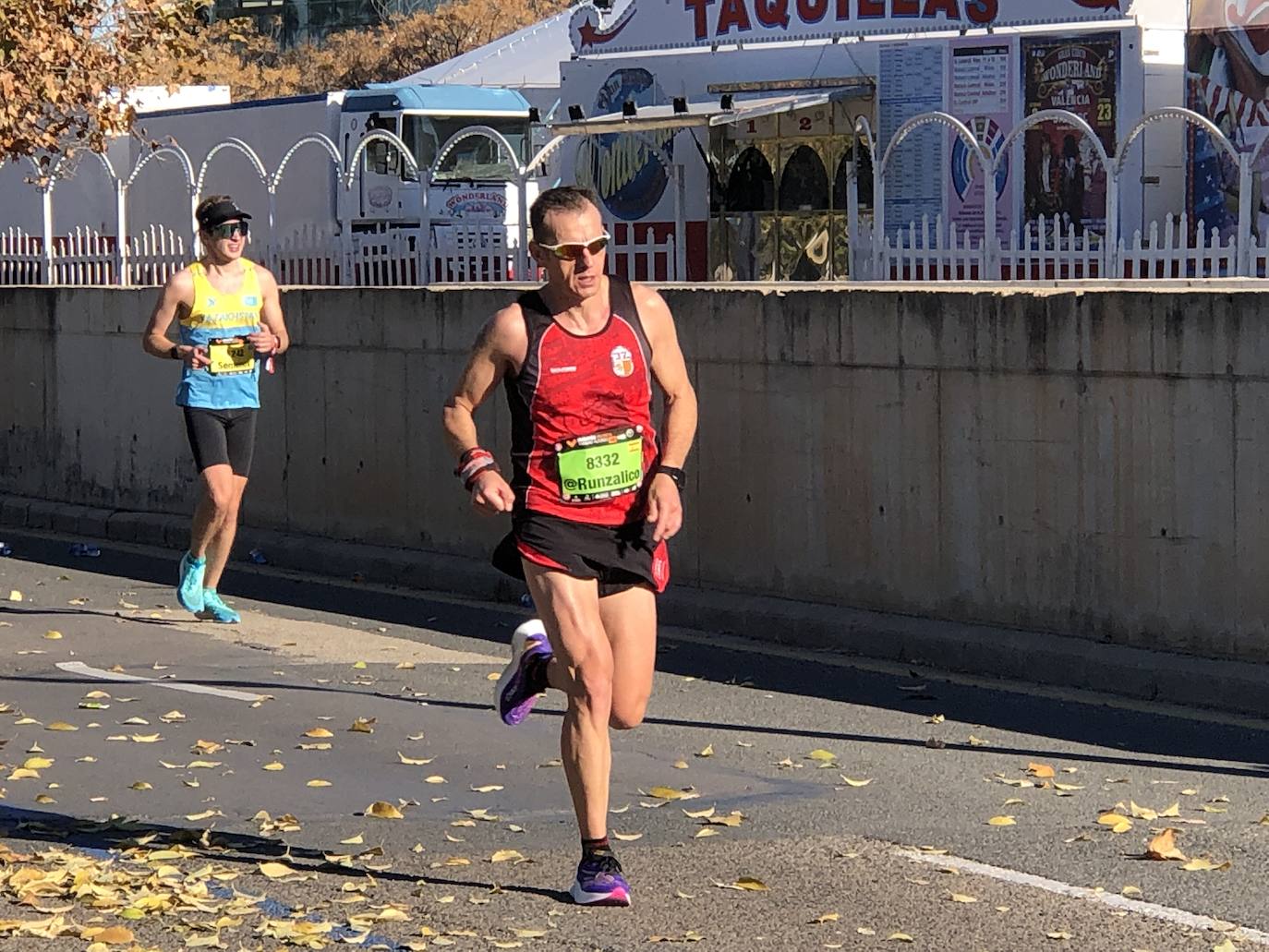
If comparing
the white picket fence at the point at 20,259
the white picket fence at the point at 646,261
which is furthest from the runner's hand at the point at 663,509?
the white picket fence at the point at 20,259

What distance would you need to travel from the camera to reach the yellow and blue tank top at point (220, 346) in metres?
11.0

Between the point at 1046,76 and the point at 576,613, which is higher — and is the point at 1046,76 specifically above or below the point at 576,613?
above

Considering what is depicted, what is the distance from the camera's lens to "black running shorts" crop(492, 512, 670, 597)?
6.04 metres

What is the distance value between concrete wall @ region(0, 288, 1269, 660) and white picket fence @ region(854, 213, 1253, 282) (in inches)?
47.8

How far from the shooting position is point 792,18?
23891mm

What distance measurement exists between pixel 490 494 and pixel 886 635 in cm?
460

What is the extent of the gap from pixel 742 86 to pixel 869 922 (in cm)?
1952

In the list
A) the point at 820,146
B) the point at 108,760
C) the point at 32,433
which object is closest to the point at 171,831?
the point at 108,760

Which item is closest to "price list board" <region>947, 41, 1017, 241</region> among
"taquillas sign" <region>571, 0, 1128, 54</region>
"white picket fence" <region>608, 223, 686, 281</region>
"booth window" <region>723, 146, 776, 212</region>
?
"taquillas sign" <region>571, 0, 1128, 54</region>

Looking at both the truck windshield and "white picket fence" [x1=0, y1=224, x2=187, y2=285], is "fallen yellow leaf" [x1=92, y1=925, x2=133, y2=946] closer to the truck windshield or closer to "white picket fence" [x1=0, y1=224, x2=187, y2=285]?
"white picket fence" [x1=0, y1=224, x2=187, y2=285]

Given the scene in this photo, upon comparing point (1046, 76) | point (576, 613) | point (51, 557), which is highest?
point (1046, 76)

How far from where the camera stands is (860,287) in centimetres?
1094

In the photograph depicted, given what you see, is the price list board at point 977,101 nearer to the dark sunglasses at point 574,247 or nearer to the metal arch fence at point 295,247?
the metal arch fence at point 295,247

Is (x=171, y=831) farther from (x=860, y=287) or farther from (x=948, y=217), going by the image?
(x=948, y=217)
